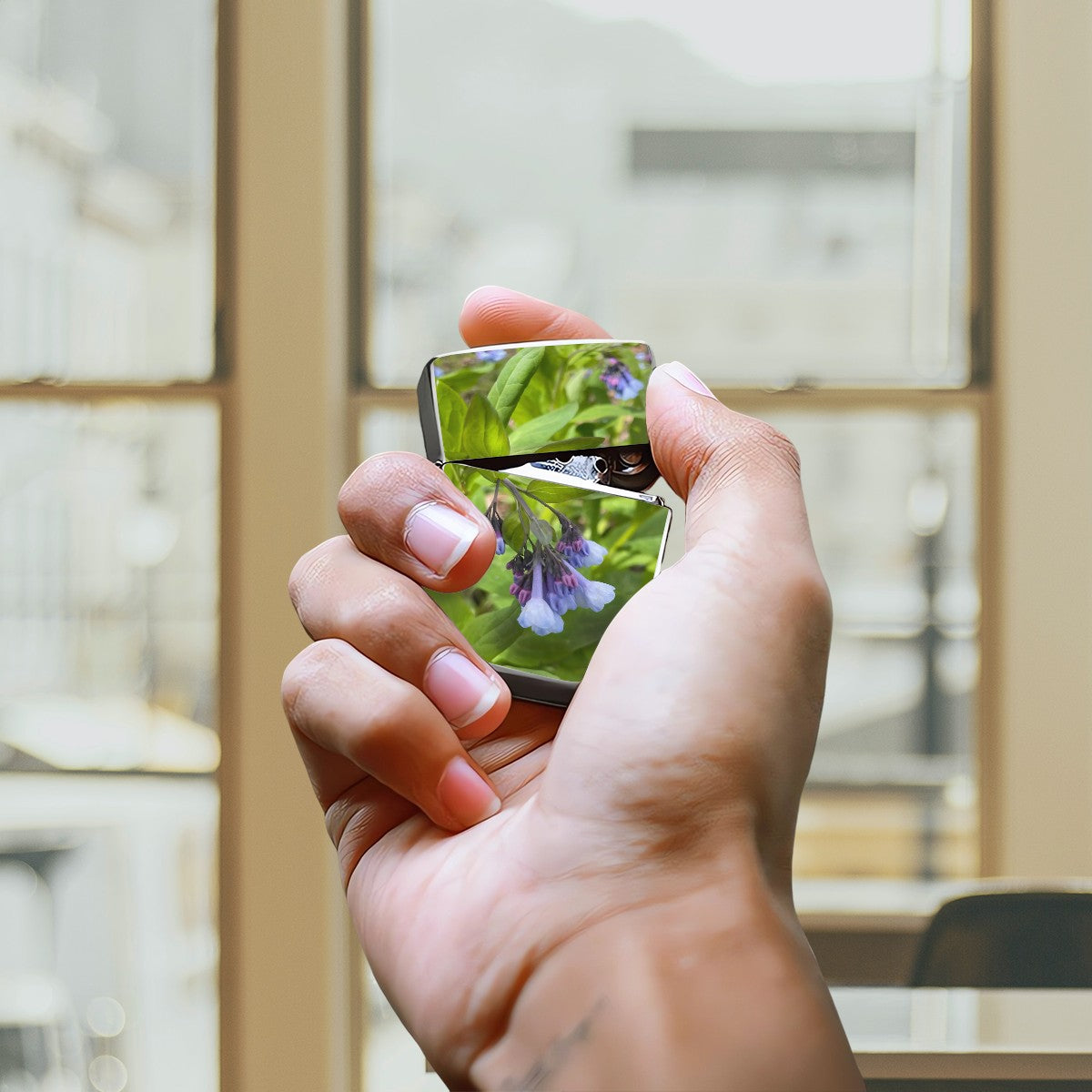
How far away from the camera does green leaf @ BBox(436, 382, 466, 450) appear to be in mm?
467

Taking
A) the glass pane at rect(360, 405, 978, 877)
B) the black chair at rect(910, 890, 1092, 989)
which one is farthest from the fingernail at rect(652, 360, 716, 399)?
the black chair at rect(910, 890, 1092, 989)

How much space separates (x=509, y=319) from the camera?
21.2 inches

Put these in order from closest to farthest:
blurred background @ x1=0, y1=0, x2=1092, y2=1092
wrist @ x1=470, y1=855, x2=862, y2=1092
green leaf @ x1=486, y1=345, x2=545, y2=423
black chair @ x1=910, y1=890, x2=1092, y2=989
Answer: wrist @ x1=470, y1=855, x2=862, y2=1092, green leaf @ x1=486, y1=345, x2=545, y2=423, black chair @ x1=910, y1=890, x2=1092, y2=989, blurred background @ x1=0, y1=0, x2=1092, y2=1092

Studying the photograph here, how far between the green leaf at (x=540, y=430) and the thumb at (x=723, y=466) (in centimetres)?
5

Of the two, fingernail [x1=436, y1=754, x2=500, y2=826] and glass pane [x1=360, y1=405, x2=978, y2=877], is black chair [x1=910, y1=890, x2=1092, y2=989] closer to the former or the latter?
glass pane [x1=360, y1=405, x2=978, y2=877]

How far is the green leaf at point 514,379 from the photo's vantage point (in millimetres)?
460

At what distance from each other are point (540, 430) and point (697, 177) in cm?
82

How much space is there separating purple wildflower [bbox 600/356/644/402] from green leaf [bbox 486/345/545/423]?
4 centimetres

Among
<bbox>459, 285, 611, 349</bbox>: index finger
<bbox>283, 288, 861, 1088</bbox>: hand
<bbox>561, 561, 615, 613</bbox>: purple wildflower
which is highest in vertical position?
<bbox>459, 285, 611, 349</bbox>: index finger

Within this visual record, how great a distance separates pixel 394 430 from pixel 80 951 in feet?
2.73

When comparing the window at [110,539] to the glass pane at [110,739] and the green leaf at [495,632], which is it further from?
the green leaf at [495,632]

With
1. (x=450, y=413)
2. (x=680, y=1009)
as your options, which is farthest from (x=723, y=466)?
(x=680, y=1009)

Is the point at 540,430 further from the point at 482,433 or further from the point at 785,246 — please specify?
the point at 785,246

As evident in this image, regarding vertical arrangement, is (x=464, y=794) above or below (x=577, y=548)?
below
